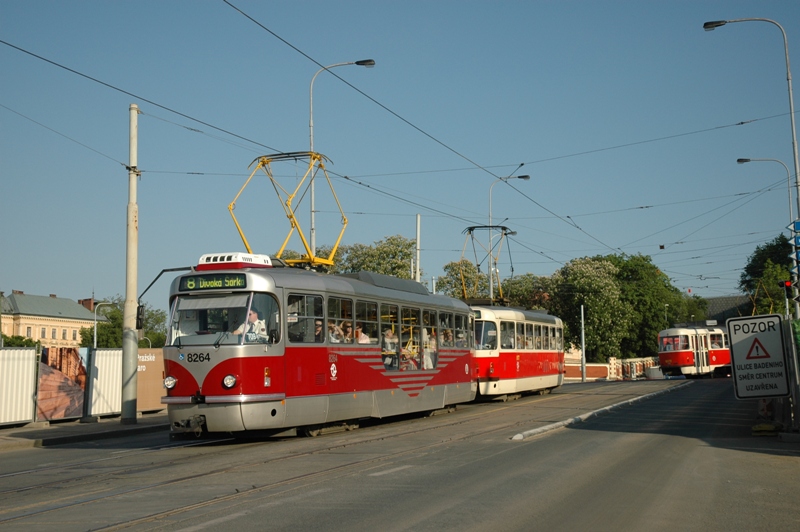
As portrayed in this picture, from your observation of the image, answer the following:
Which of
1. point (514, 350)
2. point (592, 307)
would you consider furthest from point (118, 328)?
point (514, 350)

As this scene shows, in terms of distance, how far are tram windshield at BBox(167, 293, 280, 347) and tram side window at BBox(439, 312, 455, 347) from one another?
25.9 feet

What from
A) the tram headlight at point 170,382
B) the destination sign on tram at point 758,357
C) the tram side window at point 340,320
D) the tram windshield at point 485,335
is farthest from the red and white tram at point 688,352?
the tram headlight at point 170,382

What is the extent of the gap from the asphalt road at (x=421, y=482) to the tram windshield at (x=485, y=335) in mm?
8970

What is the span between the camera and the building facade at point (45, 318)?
405ft

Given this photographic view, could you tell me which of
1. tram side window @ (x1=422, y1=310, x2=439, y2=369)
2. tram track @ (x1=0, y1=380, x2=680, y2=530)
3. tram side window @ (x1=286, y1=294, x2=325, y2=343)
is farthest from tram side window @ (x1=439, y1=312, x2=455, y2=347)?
tram side window @ (x1=286, y1=294, x2=325, y2=343)

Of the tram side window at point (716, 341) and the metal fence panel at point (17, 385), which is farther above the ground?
the tram side window at point (716, 341)

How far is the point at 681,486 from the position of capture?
33.2ft

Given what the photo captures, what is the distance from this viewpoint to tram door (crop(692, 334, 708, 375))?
58938mm

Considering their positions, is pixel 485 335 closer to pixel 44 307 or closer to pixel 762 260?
pixel 762 260

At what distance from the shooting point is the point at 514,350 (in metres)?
28.2

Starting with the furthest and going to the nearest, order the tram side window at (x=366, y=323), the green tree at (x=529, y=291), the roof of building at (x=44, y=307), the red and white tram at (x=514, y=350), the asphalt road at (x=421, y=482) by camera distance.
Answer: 1. the roof of building at (x=44, y=307)
2. the green tree at (x=529, y=291)
3. the red and white tram at (x=514, y=350)
4. the tram side window at (x=366, y=323)
5. the asphalt road at (x=421, y=482)

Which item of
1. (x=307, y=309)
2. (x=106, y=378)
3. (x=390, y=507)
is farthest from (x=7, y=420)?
(x=390, y=507)

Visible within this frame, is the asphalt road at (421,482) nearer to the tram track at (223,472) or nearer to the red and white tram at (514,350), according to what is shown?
the tram track at (223,472)

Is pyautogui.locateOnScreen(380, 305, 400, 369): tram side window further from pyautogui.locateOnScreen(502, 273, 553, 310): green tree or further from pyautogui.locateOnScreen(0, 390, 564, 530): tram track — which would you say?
pyautogui.locateOnScreen(502, 273, 553, 310): green tree
